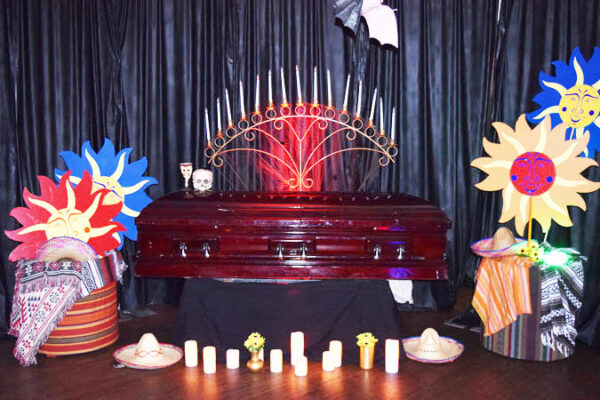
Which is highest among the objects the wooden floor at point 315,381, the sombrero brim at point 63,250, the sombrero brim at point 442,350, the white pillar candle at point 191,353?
the sombrero brim at point 63,250

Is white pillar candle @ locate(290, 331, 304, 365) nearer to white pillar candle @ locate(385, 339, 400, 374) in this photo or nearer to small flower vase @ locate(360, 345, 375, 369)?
small flower vase @ locate(360, 345, 375, 369)

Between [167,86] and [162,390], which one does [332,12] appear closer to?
[167,86]

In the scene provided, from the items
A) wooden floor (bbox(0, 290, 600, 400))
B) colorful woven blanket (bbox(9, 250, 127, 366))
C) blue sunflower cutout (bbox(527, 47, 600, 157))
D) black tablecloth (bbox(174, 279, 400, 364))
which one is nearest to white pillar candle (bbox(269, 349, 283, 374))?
wooden floor (bbox(0, 290, 600, 400))

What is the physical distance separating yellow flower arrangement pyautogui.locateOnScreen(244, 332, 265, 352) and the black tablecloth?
0.12m

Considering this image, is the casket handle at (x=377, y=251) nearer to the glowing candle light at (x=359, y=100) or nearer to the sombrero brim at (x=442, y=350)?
the sombrero brim at (x=442, y=350)

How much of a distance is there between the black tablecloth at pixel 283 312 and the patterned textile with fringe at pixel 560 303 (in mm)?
732

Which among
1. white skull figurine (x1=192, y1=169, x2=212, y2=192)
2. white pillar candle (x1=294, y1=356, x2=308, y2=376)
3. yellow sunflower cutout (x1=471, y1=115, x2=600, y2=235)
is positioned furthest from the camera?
white skull figurine (x1=192, y1=169, x2=212, y2=192)

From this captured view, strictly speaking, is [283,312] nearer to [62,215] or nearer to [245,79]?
[62,215]

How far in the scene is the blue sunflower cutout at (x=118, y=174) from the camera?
11.5ft

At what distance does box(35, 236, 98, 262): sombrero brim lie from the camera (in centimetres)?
318

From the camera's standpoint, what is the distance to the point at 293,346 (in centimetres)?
301

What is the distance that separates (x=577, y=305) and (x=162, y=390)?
6.72ft

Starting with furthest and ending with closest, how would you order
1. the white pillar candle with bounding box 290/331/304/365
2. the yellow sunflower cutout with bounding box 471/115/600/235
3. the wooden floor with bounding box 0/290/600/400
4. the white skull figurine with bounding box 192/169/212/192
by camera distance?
the white skull figurine with bounding box 192/169/212/192 < the yellow sunflower cutout with bounding box 471/115/600/235 < the white pillar candle with bounding box 290/331/304/365 < the wooden floor with bounding box 0/290/600/400

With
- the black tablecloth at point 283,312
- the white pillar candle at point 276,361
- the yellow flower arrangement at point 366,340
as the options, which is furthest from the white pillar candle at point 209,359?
the yellow flower arrangement at point 366,340
